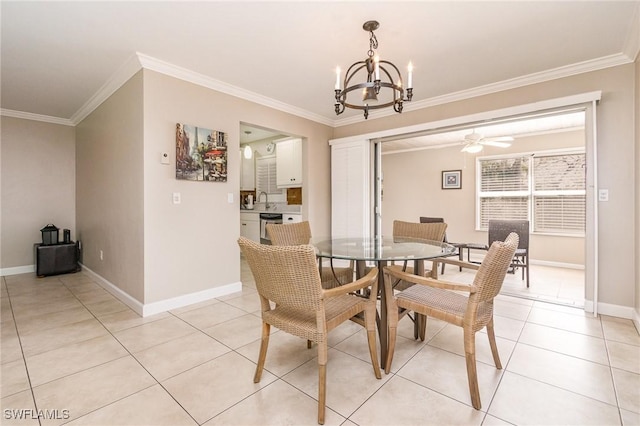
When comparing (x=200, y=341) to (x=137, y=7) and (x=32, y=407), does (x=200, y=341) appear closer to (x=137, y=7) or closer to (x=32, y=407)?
(x=32, y=407)

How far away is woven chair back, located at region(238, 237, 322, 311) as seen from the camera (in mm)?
1359

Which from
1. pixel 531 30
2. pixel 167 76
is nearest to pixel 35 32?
pixel 167 76

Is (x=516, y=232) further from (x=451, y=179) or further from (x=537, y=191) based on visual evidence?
(x=451, y=179)

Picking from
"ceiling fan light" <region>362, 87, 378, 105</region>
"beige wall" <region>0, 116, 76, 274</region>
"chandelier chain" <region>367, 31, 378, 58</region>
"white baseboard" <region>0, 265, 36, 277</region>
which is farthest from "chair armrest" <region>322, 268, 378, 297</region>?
"white baseboard" <region>0, 265, 36, 277</region>

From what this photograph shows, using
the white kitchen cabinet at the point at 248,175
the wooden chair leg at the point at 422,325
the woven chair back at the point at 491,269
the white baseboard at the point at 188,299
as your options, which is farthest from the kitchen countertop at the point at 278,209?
the woven chair back at the point at 491,269

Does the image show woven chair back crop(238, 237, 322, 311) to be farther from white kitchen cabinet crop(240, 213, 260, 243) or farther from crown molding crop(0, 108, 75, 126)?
crown molding crop(0, 108, 75, 126)

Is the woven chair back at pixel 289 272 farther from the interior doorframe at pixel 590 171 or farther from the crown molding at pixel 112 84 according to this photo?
the interior doorframe at pixel 590 171

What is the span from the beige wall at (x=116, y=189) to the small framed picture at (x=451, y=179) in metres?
5.49

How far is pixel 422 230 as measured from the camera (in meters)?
2.85

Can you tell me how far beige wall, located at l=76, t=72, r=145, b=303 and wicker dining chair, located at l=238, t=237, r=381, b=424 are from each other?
176 cm

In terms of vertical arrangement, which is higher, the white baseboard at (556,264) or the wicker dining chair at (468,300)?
the wicker dining chair at (468,300)

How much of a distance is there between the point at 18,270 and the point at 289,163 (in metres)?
4.53

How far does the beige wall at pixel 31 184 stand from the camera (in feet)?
14.0

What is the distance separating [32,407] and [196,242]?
174 cm
